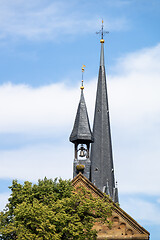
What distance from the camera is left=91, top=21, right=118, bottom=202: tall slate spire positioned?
188ft

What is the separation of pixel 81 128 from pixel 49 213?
20.0 m

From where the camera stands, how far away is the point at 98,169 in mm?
58000

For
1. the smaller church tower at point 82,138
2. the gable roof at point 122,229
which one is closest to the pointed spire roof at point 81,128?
the smaller church tower at point 82,138

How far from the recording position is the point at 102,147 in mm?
59969

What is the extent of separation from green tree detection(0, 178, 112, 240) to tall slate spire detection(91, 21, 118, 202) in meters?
19.1

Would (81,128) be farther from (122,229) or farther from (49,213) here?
(49,213)

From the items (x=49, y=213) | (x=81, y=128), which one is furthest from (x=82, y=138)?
(x=49, y=213)

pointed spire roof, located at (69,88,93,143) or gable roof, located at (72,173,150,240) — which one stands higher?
pointed spire roof, located at (69,88,93,143)

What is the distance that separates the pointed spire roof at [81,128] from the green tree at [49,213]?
1529 cm

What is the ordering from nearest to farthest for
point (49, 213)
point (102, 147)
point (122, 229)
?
point (49, 213)
point (122, 229)
point (102, 147)

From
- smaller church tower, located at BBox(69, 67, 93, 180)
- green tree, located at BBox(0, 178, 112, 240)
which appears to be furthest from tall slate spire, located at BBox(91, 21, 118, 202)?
green tree, located at BBox(0, 178, 112, 240)

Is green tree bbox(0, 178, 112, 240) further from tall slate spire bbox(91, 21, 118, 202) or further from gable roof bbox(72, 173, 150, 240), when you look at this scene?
tall slate spire bbox(91, 21, 118, 202)

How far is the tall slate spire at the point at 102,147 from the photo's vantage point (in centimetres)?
5734

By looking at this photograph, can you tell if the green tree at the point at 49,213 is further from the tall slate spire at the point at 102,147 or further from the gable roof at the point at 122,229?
the tall slate spire at the point at 102,147
